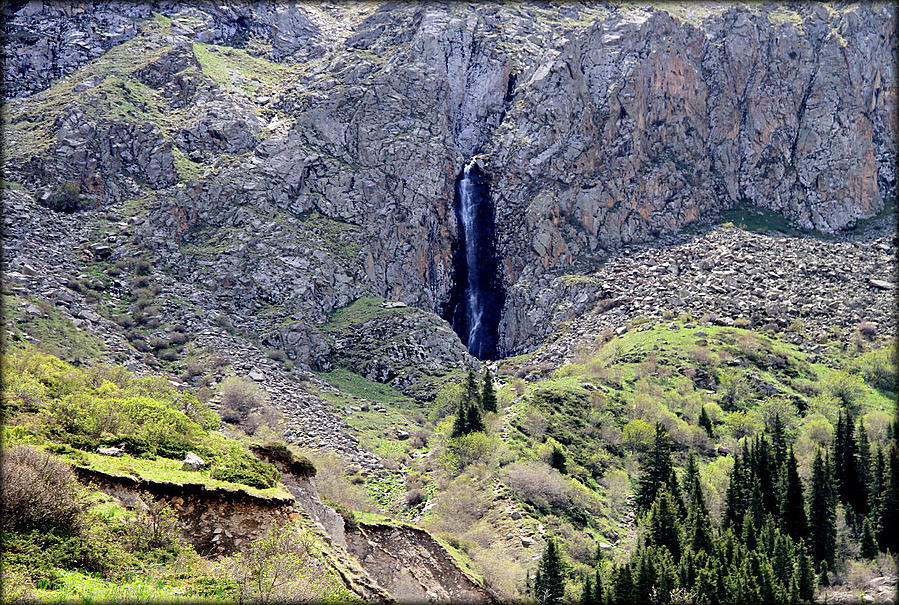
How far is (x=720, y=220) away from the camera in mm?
148875

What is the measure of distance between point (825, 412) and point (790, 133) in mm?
76903

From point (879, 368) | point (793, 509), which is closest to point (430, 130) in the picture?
point (879, 368)

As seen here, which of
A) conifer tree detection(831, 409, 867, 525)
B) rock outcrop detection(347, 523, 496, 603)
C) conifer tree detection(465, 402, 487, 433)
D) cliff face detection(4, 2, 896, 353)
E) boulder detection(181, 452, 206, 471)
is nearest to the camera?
boulder detection(181, 452, 206, 471)

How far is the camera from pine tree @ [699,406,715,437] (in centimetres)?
9825

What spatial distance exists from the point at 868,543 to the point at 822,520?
4.99 m

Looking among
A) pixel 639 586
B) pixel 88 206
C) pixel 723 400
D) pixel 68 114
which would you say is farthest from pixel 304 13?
pixel 639 586

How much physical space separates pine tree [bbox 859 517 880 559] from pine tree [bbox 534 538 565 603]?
32817 mm

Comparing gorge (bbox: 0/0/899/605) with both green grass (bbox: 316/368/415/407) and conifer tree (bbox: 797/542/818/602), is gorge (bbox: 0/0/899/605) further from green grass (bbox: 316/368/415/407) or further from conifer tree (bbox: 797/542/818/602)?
green grass (bbox: 316/368/415/407)

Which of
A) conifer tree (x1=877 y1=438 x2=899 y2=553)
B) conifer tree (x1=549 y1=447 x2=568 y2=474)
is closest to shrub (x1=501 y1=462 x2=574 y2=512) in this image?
conifer tree (x1=549 y1=447 x2=568 y2=474)

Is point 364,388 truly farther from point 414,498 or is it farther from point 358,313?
point 414,498

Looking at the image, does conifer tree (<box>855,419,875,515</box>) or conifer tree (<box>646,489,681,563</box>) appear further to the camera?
conifer tree (<box>855,419,875,515</box>)

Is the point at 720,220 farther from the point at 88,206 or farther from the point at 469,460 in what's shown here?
the point at 88,206

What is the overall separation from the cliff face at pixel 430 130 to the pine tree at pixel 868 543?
221 ft

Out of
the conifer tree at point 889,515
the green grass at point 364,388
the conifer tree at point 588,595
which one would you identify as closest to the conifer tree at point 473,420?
the green grass at point 364,388
